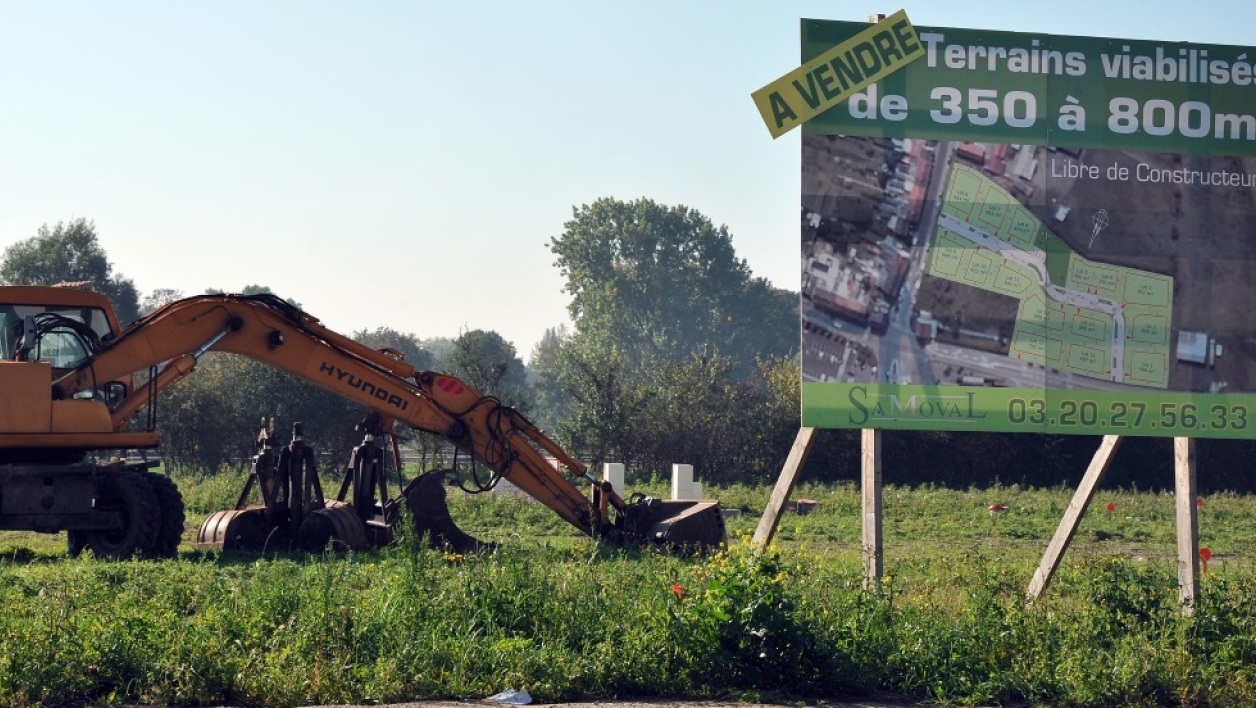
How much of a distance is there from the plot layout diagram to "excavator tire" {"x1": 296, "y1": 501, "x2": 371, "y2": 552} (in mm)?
8760

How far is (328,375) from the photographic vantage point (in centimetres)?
1947

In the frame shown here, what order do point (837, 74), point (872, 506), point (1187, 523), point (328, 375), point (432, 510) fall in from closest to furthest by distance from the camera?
1. point (837, 74)
2. point (872, 506)
3. point (1187, 523)
4. point (432, 510)
5. point (328, 375)

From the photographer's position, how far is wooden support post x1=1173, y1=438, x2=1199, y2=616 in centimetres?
1282

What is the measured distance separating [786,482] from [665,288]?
3652 inches

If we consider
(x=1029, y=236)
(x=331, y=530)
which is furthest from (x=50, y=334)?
(x=1029, y=236)

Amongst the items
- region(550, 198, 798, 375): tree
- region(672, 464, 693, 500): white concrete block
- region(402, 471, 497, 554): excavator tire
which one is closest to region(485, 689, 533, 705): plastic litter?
region(402, 471, 497, 554): excavator tire

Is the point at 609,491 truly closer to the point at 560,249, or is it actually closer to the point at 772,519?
the point at 772,519

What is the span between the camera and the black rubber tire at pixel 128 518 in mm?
18406

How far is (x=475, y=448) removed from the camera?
20.2 metres

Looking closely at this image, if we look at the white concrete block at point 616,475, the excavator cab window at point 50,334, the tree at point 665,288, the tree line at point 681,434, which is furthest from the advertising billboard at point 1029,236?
the tree at point 665,288

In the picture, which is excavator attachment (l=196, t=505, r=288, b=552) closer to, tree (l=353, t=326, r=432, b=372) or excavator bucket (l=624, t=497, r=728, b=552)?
excavator bucket (l=624, t=497, r=728, b=552)

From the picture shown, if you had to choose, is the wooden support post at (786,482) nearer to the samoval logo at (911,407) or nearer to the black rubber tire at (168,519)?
the samoval logo at (911,407)

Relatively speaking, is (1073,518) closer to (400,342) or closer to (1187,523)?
(1187,523)

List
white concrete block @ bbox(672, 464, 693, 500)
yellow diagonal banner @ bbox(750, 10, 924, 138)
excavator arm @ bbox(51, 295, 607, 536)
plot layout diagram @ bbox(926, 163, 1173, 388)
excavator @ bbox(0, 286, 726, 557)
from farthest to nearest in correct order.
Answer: white concrete block @ bbox(672, 464, 693, 500) < excavator arm @ bbox(51, 295, 607, 536) < excavator @ bbox(0, 286, 726, 557) < plot layout diagram @ bbox(926, 163, 1173, 388) < yellow diagonal banner @ bbox(750, 10, 924, 138)
